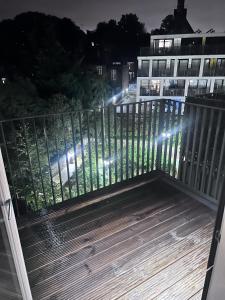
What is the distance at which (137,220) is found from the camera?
223cm

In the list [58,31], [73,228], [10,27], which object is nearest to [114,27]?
[58,31]

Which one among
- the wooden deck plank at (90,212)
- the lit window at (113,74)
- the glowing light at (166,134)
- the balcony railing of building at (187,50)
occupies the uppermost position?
the balcony railing of building at (187,50)

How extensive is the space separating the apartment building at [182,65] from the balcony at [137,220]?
12363mm

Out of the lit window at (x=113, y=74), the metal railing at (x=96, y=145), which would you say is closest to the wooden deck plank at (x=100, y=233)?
the metal railing at (x=96, y=145)

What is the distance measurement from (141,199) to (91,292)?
122 cm

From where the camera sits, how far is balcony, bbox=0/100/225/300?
5.30ft

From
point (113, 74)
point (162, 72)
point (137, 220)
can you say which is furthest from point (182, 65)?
point (137, 220)

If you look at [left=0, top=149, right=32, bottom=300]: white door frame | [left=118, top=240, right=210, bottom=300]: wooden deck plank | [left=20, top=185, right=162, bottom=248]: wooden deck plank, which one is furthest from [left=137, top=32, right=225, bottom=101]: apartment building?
[left=0, top=149, right=32, bottom=300]: white door frame

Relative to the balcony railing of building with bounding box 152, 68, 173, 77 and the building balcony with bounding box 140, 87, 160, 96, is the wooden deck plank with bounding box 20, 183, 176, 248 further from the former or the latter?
the balcony railing of building with bounding box 152, 68, 173, 77

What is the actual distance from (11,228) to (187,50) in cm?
1479

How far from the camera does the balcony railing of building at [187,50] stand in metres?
12.9

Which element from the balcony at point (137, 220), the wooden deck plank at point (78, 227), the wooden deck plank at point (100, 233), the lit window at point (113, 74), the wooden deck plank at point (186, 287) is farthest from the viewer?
the lit window at point (113, 74)

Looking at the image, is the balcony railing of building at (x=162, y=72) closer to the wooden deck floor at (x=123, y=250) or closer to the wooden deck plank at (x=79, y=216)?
the wooden deck plank at (x=79, y=216)

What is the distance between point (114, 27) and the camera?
16.3m
